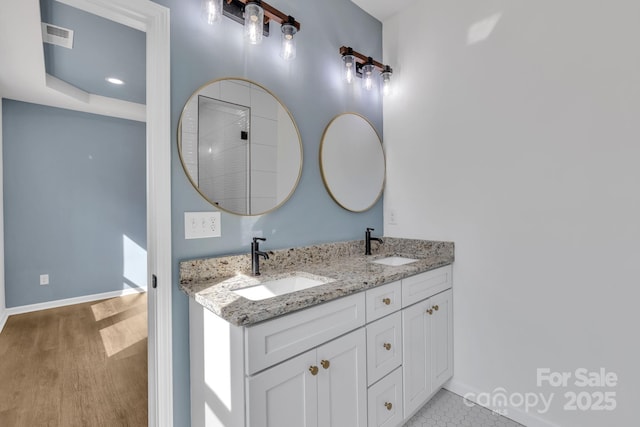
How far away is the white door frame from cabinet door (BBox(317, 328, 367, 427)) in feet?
2.22

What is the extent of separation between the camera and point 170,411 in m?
1.29

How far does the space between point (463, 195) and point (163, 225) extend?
68.3 inches

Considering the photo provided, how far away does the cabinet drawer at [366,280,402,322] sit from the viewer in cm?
138

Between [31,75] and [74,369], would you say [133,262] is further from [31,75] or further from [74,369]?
[31,75]

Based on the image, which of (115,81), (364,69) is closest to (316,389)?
(364,69)

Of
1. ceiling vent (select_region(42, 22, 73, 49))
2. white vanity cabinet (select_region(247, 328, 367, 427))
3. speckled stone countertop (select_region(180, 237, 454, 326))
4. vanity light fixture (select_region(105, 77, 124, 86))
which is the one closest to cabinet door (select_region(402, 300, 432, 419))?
speckled stone countertop (select_region(180, 237, 454, 326))

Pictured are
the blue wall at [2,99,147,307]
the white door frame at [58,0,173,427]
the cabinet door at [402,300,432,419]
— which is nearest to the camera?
the white door frame at [58,0,173,427]

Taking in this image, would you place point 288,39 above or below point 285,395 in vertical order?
above

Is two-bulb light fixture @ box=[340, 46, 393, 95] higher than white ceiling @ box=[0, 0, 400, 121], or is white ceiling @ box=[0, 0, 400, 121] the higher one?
white ceiling @ box=[0, 0, 400, 121]

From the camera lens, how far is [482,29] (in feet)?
6.02

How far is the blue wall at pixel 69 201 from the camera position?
348 centimetres

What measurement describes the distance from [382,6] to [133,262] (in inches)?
176

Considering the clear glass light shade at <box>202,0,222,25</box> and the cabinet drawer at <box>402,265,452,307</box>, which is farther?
the cabinet drawer at <box>402,265,452,307</box>

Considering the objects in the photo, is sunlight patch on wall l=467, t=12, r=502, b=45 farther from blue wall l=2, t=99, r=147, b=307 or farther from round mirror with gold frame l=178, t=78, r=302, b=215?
blue wall l=2, t=99, r=147, b=307
